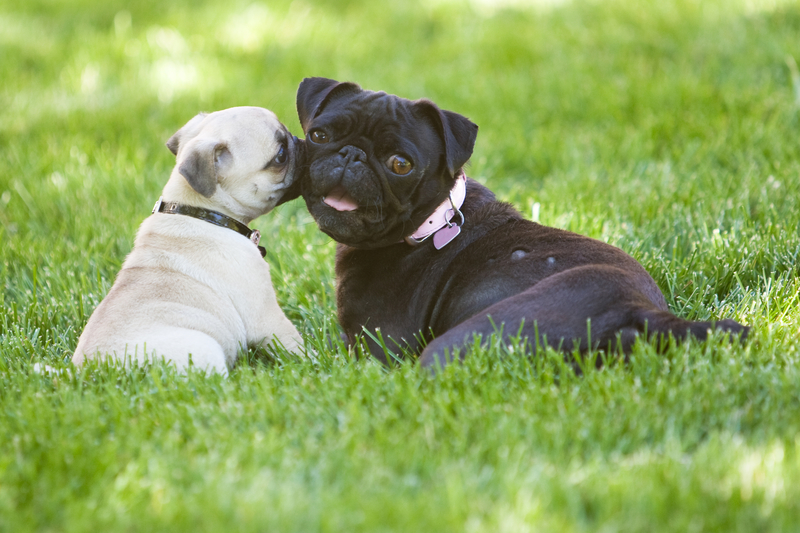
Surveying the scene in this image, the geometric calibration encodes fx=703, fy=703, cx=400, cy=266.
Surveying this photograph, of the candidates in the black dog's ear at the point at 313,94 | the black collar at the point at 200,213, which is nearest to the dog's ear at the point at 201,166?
the black collar at the point at 200,213

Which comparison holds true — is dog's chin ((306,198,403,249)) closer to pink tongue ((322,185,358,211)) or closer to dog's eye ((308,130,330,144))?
pink tongue ((322,185,358,211))

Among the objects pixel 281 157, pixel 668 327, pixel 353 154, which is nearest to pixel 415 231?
pixel 353 154

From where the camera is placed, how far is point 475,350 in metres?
2.88

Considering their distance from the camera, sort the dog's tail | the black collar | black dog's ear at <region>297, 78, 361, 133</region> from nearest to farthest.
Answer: the dog's tail
black dog's ear at <region>297, 78, 361, 133</region>
the black collar

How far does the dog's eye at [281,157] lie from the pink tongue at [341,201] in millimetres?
524

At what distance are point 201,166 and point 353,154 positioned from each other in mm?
797

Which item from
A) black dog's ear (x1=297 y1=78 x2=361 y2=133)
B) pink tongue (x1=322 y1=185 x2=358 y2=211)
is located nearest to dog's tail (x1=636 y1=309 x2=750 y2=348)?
pink tongue (x1=322 y1=185 x2=358 y2=211)

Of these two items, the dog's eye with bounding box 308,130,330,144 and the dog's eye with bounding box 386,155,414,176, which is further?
Result: the dog's eye with bounding box 308,130,330,144

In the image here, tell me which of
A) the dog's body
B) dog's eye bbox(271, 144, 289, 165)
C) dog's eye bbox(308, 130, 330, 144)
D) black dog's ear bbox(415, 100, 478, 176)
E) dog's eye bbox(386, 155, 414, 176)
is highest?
black dog's ear bbox(415, 100, 478, 176)

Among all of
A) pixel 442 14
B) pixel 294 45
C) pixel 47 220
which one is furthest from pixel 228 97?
pixel 442 14

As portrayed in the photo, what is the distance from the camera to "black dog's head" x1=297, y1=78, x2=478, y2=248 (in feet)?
11.2

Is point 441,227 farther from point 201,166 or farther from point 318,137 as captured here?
point 201,166

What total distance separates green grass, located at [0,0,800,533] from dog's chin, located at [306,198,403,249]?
1.88ft

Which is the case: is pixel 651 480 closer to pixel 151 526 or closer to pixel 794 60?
pixel 151 526
